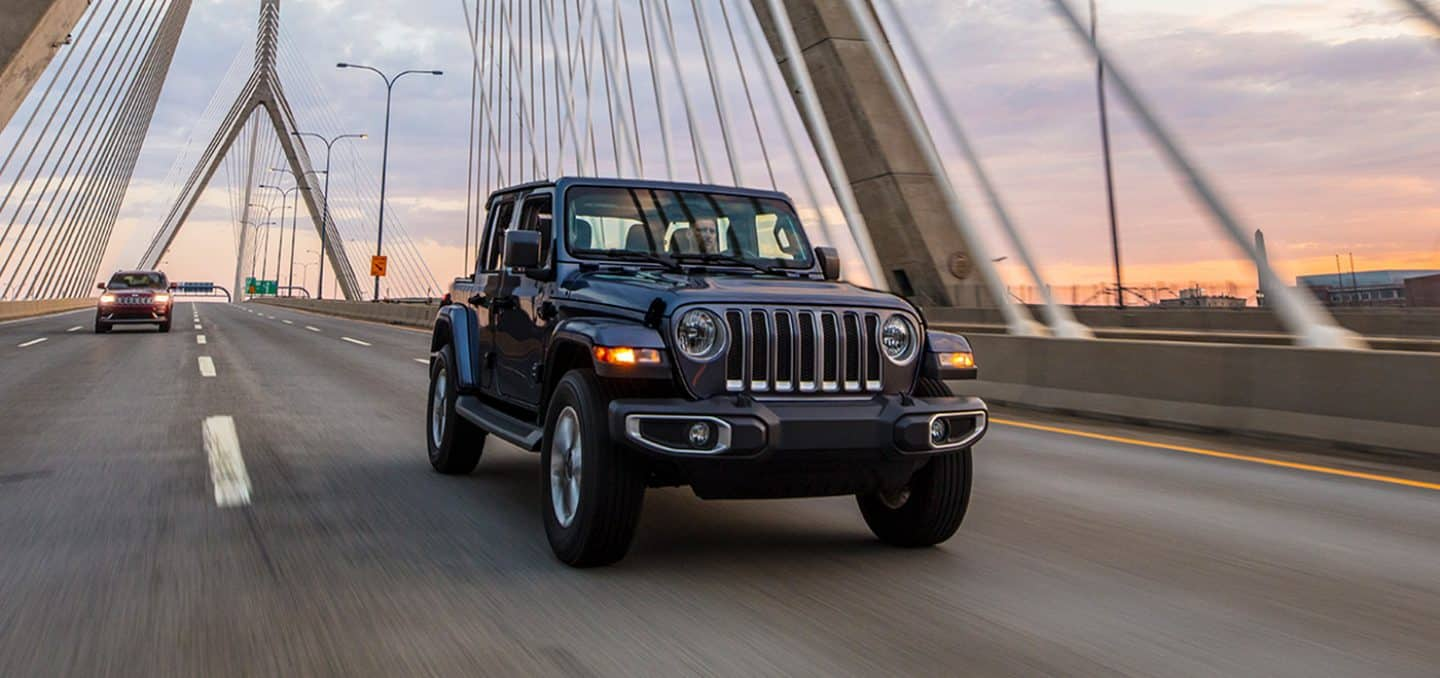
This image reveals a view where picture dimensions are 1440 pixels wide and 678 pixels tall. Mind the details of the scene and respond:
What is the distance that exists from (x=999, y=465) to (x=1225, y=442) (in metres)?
2.35

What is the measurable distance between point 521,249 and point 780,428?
1.79 m

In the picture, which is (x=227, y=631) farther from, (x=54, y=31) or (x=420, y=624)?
(x=54, y=31)

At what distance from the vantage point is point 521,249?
201 inches

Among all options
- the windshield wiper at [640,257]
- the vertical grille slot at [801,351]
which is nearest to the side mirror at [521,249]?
the windshield wiper at [640,257]

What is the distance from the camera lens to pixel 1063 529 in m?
5.20

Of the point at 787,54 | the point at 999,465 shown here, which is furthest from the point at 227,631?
the point at 787,54

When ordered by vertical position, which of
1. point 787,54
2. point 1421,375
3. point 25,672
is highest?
point 787,54

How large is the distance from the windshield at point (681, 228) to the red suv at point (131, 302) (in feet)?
81.2

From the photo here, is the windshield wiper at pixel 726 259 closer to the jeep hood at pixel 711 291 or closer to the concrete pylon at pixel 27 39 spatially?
the jeep hood at pixel 711 291

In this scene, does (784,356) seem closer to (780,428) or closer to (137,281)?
(780,428)

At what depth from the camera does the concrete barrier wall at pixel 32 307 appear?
127 ft

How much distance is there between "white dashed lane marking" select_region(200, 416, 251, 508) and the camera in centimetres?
591

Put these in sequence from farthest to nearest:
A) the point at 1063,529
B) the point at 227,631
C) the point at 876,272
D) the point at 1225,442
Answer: the point at 876,272, the point at 1225,442, the point at 1063,529, the point at 227,631

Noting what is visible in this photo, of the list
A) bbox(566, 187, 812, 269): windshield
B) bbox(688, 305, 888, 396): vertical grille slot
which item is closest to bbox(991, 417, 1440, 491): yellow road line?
bbox(566, 187, 812, 269): windshield
